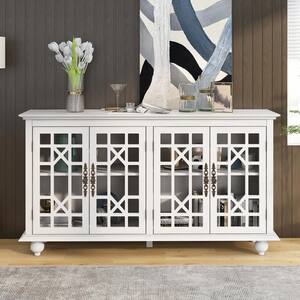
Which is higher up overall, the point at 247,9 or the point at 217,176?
the point at 247,9

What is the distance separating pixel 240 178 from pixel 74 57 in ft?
4.63

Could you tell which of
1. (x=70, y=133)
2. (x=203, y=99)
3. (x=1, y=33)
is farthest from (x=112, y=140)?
(x=1, y=33)

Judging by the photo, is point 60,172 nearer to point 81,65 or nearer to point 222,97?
point 81,65

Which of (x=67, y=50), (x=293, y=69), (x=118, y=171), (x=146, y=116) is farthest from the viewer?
(x=293, y=69)

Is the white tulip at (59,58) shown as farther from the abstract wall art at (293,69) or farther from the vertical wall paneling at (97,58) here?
the abstract wall art at (293,69)

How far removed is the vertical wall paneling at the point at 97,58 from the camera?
18.3 feet

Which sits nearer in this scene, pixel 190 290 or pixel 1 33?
pixel 190 290

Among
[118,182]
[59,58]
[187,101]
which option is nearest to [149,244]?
[118,182]

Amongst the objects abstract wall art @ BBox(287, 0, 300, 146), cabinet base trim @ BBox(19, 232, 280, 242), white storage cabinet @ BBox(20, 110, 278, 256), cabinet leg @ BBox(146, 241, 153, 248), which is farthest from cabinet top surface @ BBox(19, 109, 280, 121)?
cabinet leg @ BBox(146, 241, 153, 248)

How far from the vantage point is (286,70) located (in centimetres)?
560

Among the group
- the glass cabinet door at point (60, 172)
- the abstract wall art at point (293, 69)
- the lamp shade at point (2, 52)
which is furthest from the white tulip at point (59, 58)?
the abstract wall art at point (293, 69)

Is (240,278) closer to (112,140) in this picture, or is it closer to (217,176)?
(217,176)

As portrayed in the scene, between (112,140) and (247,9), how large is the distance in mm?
1364

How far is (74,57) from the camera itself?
17.5 ft
